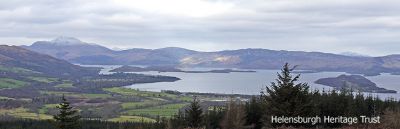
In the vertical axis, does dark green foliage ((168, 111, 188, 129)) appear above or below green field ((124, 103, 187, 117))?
above

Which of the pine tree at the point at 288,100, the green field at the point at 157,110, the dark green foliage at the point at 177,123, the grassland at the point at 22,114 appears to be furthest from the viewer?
the green field at the point at 157,110

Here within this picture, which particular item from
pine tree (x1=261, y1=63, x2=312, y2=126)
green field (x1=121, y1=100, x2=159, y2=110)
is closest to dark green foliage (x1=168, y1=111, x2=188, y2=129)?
pine tree (x1=261, y1=63, x2=312, y2=126)

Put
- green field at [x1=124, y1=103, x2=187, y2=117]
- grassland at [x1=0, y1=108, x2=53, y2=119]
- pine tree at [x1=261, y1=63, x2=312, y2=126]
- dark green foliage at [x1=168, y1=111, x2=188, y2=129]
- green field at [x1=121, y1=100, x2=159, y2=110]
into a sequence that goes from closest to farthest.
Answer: dark green foliage at [x1=168, y1=111, x2=188, y2=129], pine tree at [x1=261, y1=63, x2=312, y2=126], grassland at [x1=0, y1=108, x2=53, y2=119], green field at [x1=124, y1=103, x2=187, y2=117], green field at [x1=121, y1=100, x2=159, y2=110]

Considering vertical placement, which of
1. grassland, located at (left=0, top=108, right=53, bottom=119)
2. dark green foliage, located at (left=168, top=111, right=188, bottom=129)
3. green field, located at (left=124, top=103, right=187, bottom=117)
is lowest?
grassland, located at (left=0, top=108, right=53, bottom=119)

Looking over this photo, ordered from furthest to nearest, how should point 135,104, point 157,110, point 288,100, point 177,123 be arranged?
point 135,104
point 157,110
point 177,123
point 288,100

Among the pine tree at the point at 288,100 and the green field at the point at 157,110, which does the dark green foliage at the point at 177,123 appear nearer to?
the pine tree at the point at 288,100

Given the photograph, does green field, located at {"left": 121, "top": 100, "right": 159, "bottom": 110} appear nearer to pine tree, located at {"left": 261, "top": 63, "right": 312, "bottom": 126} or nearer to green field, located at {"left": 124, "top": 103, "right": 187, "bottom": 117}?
green field, located at {"left": 124, "top": 103, "right": 187, "bottom": 117}

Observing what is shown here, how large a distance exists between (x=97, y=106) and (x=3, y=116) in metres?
40.2

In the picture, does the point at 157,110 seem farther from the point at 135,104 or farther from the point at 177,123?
the point at 177,123

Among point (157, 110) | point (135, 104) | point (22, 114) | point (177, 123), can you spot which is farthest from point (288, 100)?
point (135, 104)

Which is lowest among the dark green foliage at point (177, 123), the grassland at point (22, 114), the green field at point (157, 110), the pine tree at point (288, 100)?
the grassland at point (22, 114)

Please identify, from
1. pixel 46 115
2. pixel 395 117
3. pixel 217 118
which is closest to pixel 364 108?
pixel 217 118

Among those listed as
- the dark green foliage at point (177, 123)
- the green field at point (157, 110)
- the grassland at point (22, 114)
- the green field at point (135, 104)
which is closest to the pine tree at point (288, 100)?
the dark green foliage at point (177, 123)

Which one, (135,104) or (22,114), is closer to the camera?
(22,114)
